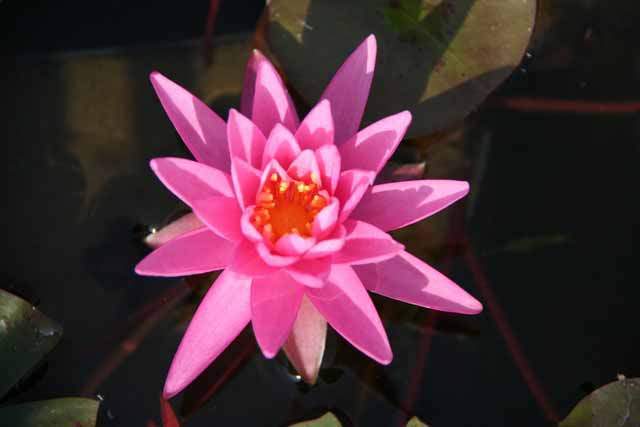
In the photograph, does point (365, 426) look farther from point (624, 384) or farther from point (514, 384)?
point (624, 384)

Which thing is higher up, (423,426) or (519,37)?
(519,37)

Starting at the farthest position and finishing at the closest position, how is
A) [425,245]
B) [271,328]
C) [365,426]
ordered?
1. [425,245]
2. [365,426]
3. [271,328]

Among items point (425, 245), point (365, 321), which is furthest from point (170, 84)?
point (425, 245)

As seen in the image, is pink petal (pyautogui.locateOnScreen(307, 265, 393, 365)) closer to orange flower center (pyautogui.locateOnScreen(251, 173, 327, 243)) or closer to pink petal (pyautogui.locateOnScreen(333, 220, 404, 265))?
pink petal (pyautogui.locateOnScreen(333, 220, 404, 265))

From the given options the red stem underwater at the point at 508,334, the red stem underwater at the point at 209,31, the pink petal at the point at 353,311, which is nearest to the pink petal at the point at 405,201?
the pink petal at the point at 353,311

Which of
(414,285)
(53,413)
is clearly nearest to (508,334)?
(414,285)

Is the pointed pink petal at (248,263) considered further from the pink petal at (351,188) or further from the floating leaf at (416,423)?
the floating leaf at (416,423)
